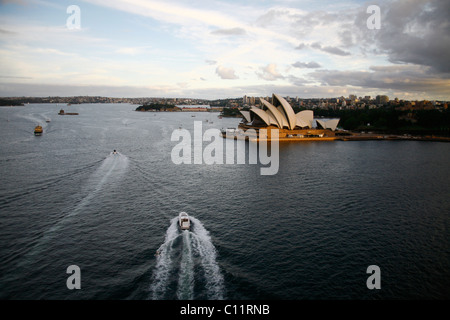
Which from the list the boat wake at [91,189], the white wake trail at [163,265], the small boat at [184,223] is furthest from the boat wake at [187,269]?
the boat wake at [91,189]

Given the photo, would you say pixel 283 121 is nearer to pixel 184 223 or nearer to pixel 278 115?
pixel 278 115

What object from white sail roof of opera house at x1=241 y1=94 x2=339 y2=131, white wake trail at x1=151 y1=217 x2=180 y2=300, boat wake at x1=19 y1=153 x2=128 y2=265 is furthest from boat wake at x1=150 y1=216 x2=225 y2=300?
white sail roof of opera house at x1=241 y1=94 x2=339 y2=131

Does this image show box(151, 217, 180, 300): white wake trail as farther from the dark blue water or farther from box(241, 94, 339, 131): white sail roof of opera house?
box(241, 94, 339, 131): white sail roof of opera house
